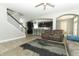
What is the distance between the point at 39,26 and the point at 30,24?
1.08 m

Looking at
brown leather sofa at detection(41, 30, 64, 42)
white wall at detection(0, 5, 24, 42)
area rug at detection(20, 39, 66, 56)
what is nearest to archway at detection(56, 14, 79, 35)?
brown leather sofa at detection(41, 30, 64, 42)

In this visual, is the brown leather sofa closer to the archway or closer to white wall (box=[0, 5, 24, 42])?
the archway

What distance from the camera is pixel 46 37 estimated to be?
5.79m

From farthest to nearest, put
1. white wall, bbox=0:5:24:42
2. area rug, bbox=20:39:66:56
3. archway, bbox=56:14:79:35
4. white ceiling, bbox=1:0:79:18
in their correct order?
archway, bbox=56:14:79:35, white wall, bbox=0:5:24:42, white ceiling, bbox=1:0:79:18, area rug, bbox=20:39:66:56

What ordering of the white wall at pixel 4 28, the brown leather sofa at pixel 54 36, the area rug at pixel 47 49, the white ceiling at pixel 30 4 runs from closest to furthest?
1. the area rug at pixel 47 49
2. the white ceiling at pixel 30 4
3. the white wall at pixel 4 28
4. the brown leather sofa at pixel 54 36

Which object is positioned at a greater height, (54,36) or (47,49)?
(54,36)

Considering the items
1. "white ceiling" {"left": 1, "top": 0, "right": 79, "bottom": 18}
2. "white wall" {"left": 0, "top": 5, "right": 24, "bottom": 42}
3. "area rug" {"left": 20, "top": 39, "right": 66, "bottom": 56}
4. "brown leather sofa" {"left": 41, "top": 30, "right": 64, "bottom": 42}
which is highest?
"white ceiling" {"left": 1, "top": 0, "right": 79, "bottom": 18}

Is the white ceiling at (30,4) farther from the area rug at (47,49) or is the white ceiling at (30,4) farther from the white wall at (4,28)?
the area rug at (47,49)

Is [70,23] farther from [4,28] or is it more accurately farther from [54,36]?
[4,28]

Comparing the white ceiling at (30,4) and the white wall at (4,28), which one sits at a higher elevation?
the white ceiling at (30,4)

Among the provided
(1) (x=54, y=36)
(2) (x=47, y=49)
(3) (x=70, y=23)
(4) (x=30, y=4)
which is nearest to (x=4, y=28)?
(4) (x=30, y=4)

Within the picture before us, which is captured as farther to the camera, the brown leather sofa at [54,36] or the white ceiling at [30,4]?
the brown leather sofa at [54,36]

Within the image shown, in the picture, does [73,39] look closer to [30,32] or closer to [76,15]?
[76,15]

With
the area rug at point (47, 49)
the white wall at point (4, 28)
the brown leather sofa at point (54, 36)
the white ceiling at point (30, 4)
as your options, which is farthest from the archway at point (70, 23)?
the white wall at point (4, 28)
